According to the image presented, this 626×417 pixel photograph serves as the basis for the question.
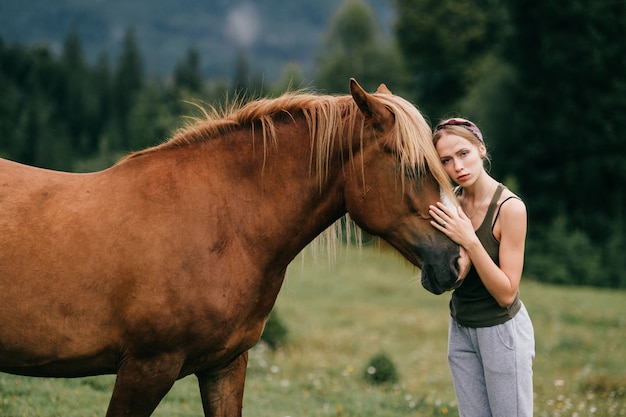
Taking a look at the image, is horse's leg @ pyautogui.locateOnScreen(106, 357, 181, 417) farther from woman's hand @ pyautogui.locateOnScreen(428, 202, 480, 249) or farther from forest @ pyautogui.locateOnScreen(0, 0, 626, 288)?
forest @ pyautogui.locateOnScreen(0, 0, 626, 288)

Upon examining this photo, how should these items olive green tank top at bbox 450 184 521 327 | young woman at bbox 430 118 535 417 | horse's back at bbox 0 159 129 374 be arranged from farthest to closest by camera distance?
olive green tank top at bbox 450 184 521 327
young woman at bbox 430 118 535 417
horse's back at bbox 0 159 129 374

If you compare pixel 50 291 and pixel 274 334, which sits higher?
pixel 50 291

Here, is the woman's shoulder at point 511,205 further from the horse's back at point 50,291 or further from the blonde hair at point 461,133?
the horse's back at point 50,291

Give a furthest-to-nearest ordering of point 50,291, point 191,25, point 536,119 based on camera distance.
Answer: point 191,25 < point 536,119 < point 50,291

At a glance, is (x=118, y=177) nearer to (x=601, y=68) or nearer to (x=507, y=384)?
(x=507, y=384)

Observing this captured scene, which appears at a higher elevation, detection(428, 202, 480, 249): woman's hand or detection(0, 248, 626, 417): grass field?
detection(428, 202, 480, 249): woman's hand

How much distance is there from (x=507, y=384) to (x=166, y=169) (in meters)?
2.27

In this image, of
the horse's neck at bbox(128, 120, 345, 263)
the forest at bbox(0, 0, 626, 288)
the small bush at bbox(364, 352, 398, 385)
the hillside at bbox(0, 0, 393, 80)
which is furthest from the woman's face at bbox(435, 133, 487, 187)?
the hillside at bbox(0, 0, 393, 80)

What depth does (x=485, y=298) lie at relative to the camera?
3553 millimetres

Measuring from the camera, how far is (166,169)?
3.57 meters

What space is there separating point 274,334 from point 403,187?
26.0 ft

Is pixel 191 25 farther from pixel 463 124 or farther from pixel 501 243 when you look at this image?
pixel 501 243

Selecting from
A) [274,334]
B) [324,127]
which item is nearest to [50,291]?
[324,127]

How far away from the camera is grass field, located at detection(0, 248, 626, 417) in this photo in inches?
237
